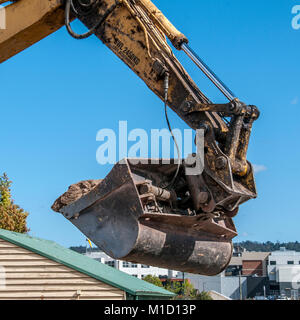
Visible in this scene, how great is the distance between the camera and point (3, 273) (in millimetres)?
13812

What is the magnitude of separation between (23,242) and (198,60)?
852cm

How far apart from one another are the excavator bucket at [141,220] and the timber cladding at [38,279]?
23.4ft

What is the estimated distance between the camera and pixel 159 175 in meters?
6.91

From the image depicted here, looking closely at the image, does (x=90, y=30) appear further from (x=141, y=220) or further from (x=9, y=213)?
(x=9, y=213)

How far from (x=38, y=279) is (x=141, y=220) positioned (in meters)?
8.26

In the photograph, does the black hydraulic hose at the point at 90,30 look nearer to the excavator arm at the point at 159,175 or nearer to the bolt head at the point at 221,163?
the excavator arm at the point at 159,175

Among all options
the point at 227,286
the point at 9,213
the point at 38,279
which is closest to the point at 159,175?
the point at 38,279

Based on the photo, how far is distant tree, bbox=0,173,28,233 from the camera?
2627 centimetres

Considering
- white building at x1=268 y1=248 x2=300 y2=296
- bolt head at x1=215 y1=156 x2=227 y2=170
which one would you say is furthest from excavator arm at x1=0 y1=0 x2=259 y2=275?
white building at x1=268 y1=248 x2=300 y2=296

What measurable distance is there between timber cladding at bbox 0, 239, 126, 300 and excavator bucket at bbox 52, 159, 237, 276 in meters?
7.15

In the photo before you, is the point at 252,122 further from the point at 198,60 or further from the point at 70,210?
the point at 70,210

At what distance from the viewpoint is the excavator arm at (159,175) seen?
20.7ft

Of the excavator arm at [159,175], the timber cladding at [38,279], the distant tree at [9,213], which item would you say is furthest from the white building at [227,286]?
the excavator arm at [159,175]

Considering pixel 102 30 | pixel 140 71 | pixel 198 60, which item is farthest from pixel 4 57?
pixel 198 60
